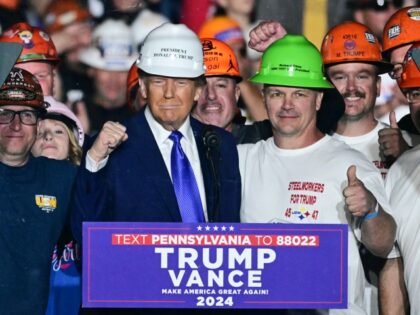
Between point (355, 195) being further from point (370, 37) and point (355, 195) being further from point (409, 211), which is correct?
point (370, 37)

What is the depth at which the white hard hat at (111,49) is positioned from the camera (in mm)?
9420

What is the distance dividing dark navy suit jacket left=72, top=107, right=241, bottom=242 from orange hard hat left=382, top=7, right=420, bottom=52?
6.40 feet

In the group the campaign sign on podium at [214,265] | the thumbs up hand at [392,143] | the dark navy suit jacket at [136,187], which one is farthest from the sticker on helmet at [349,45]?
the campaign sign on podium at [214,265]

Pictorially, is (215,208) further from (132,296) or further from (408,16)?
(408,16)

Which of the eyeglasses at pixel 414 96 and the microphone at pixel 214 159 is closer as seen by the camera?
the microphone at pixel 214 159

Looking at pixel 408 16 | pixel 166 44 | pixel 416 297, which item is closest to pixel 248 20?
pixel 408 16

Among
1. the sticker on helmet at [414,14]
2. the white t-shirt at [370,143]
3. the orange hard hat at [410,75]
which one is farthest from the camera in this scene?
the sticker on helmet at [414,14]

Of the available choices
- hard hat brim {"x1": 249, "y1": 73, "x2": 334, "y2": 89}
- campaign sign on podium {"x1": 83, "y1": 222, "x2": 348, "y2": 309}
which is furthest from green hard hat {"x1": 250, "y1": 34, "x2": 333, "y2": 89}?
campaign sign on podium {"x1": 83, "y1": 222, "x2": 348, "y2": 309}

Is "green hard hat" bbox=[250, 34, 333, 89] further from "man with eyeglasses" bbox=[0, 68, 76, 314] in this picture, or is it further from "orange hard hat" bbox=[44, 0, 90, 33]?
"orange hard hat" bbox=[44, 0, 90, 33]

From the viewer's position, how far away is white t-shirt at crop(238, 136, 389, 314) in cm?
701

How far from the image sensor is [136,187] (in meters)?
6.78

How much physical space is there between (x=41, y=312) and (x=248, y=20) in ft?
9.83

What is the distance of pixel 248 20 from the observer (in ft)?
30.6

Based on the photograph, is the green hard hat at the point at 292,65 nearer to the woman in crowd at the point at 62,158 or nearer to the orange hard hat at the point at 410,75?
the orange hard hat at the point at 410,75
